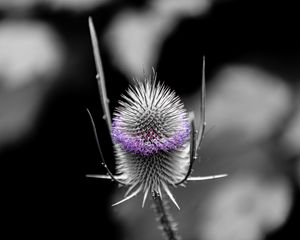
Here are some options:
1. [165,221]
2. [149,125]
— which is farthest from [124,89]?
[165,221]

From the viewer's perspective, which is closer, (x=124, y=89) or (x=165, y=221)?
(x=165, y=221)

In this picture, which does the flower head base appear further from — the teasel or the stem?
the stem

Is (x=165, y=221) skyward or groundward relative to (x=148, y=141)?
groundward

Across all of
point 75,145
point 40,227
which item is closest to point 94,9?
point 75,145

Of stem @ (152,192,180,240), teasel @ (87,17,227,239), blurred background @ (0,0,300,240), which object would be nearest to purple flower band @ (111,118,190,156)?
teasel @ (87,17,227,239)

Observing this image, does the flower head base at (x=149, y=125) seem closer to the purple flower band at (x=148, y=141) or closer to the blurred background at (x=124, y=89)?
the purple flower band at (x=148, y=141)

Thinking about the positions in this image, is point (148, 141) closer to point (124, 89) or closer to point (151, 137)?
point (151, 137)

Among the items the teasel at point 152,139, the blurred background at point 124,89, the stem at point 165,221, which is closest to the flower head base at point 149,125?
the teasel at point 152,139
